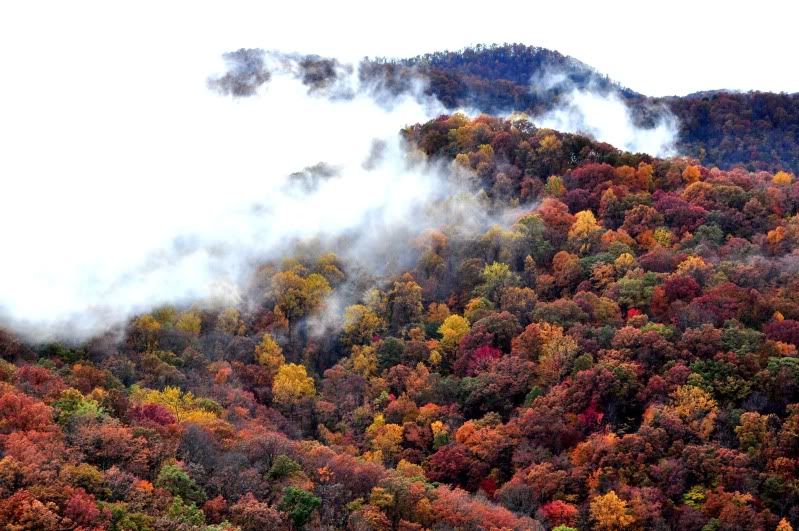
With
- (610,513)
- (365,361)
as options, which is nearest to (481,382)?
(365,361)

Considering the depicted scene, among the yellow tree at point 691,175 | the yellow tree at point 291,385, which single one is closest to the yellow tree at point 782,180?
the yellow tree at point 691,175

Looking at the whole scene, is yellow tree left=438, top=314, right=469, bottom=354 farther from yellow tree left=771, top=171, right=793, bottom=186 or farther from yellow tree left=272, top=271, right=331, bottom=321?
yellow tree left=771, top=171, right=793, bottom=186

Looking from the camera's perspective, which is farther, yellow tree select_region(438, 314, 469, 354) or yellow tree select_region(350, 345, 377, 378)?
yellow tree select_region(350, 345, 377, 378)

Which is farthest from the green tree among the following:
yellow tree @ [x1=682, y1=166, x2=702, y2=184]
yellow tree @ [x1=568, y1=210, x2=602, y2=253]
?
yellow tree @ [x1=682, y1=166, x2=702, y2=184]

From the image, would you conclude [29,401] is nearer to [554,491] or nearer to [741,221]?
[554,491]

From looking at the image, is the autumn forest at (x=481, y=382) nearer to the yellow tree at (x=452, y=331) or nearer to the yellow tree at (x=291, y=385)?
the yellow tree at (x=452, y=331)

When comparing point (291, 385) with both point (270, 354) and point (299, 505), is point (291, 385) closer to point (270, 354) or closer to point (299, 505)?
point (270, 354)
